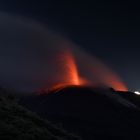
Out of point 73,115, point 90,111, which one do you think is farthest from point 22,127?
point 90,111

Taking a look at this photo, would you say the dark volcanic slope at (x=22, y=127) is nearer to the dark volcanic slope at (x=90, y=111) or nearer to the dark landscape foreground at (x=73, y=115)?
the dark landscape foreground at (x=73, y=115)

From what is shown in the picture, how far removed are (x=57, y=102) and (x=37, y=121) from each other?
33.1 m

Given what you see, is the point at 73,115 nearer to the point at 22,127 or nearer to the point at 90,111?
the point at 90,111

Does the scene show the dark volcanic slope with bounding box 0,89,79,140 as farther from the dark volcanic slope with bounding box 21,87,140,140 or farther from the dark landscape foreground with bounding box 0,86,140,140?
the dark volcanic slope with bounding box 21,87,140,140

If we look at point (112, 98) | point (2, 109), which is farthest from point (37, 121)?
point (112, 98)

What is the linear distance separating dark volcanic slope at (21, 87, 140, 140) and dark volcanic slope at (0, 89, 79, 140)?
13268 millimetres

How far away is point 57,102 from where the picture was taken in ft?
178

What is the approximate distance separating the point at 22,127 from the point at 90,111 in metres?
33.6

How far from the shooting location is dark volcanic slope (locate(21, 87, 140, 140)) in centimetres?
3984

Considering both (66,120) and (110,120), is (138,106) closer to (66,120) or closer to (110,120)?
(110,120)

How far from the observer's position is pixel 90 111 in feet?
168

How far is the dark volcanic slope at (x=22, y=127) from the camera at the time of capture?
1673 centimetres

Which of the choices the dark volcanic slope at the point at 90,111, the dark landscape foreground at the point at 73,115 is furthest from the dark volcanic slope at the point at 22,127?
the dark volcanic slope at the point at 90,111

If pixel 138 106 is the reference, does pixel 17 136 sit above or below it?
below
